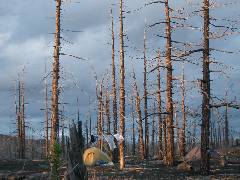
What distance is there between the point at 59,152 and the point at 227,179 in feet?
42.8

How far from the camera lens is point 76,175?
35.1ft

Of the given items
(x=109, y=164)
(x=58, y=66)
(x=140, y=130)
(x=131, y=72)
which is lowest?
(x=109, y=164)

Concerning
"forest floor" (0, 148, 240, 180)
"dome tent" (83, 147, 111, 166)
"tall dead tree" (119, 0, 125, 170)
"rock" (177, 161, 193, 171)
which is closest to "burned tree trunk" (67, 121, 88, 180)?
"forest floor" (0, 148, 240, 180)

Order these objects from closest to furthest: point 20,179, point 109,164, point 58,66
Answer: point 20,179 < point 58,66 < point 109,164

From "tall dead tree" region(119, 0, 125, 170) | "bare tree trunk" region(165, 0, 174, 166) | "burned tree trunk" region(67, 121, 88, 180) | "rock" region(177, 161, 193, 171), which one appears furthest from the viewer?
"tall dead tree" region(119, 0, 125, 170)

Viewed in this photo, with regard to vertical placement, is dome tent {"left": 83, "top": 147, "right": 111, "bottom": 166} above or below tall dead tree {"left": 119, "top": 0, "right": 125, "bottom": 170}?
below

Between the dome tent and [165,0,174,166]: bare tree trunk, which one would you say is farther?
the dome tent

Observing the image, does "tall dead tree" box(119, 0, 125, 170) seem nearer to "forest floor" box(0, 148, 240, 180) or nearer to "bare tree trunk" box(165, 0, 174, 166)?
"forest floor" box(0, 148, 240, 180)

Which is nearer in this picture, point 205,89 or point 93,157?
point 205,89

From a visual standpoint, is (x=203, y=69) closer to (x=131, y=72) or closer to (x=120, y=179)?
(x=120, y=179)

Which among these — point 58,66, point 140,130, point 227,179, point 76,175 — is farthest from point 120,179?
point 140,130

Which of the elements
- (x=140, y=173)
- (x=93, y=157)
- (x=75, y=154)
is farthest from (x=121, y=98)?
(x=75, y=154)

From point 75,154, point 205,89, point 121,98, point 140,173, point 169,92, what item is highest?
point 169,92

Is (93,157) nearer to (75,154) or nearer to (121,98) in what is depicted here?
(121,98)
